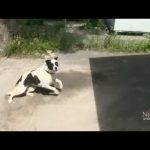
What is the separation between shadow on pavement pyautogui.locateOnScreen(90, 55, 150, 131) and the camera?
680 centimetres

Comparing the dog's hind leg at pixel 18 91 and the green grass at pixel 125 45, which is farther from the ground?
the green grass at pixel 125 45

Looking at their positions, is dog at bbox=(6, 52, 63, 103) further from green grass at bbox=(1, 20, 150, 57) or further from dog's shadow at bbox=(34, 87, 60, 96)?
green grass at bbox=(1, 20, 150, 57)

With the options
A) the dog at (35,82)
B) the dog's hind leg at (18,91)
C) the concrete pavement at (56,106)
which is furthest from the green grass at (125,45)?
the dog's hind leg at (18,91)

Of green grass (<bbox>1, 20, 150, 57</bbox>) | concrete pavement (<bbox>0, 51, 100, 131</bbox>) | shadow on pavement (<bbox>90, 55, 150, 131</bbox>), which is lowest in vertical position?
concrete pavement (<bbox>0, 51, 100, 131</bbox>)

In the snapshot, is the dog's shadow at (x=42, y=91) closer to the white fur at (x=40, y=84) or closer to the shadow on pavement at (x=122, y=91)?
the white fur at (x=40, y=84)

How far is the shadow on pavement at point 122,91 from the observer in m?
6.80

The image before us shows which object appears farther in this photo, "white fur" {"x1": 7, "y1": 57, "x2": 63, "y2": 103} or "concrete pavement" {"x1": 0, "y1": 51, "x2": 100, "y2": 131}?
"white fur" {"x1": 7, "y1": 57, "x2": 63, "y2": 103}

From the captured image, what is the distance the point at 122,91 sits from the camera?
7820 mm

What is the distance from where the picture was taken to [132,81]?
26.8ft

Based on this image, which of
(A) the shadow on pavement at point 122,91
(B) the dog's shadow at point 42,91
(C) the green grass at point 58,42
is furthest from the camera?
(C) the green grass at point 58,42

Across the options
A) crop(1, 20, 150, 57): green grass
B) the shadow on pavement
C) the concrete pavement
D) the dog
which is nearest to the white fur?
the dog

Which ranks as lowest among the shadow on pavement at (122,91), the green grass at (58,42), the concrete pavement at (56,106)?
the concrete pavement at (56,106)
